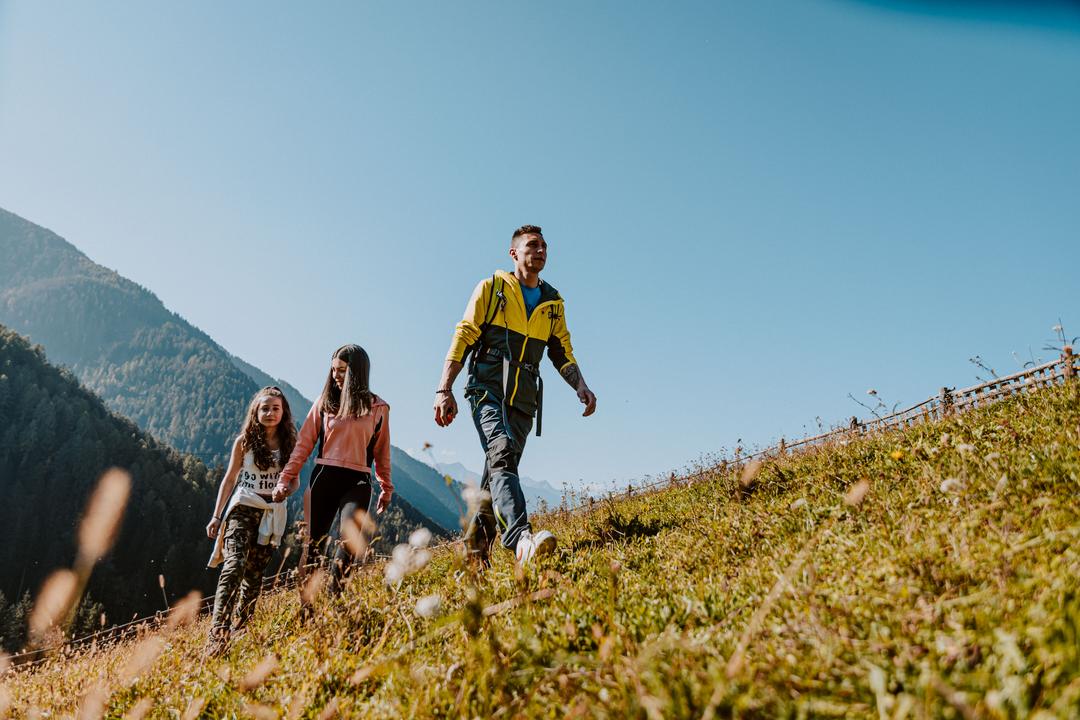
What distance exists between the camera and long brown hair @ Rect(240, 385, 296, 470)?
4.52m

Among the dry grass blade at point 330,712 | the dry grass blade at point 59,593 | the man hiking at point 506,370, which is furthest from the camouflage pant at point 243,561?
the dry grass blade at point 59,593

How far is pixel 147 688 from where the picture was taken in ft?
8.93

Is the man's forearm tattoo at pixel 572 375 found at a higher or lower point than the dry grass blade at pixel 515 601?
higher

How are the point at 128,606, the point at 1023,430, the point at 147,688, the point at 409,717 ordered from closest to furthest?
the point at 409,717 → the point at 147,688 → the point at 1023,430 → the point at 128,606

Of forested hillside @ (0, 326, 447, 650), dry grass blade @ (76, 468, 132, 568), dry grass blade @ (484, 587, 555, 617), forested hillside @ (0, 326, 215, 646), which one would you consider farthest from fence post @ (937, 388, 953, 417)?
dry grass blade @ (76, 468, 132, 568)

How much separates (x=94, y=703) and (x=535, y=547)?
2.14 m

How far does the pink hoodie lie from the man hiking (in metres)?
0.90

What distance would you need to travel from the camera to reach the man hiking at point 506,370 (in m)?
3.87

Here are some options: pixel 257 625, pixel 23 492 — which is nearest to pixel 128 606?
pixel 23 492

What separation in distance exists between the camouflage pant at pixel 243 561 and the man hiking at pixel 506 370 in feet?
5.31

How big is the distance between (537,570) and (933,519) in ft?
5.93

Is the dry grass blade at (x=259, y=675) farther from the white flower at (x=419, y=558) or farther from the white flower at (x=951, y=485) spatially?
the white flower at (x=951, y=485)

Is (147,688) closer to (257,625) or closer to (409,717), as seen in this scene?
(257,625)

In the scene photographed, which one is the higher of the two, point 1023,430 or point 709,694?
point 1023,430
